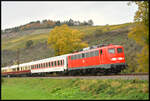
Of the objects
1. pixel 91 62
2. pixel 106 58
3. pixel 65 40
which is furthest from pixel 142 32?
pixel 65 40

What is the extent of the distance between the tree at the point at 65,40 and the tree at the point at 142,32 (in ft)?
131

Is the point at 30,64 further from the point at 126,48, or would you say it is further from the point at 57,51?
the point at 126,48

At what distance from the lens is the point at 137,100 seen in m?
15.9

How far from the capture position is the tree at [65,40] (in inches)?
2313

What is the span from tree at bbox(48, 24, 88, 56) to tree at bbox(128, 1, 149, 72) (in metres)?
39.8

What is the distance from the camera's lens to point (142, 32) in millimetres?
17109

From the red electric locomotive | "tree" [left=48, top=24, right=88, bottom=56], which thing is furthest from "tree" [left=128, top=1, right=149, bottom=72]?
"tree" [left=48, top=24, right=88, bottom=56]

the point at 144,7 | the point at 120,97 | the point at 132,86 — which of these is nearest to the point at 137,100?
A: the point at 120,97

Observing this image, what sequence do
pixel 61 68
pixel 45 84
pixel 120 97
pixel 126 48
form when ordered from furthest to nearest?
1. pixel 126 48
2. pixel 61 68
3. pixel 45 84
4. pixel 120 97

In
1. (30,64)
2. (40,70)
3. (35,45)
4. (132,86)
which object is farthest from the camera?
(35,45)

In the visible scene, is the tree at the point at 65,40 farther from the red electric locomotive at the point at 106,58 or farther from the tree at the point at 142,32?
the tree at the point at 142,32

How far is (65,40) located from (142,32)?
42386mm

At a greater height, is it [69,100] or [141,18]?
[141,18]

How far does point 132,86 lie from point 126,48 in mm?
31146
